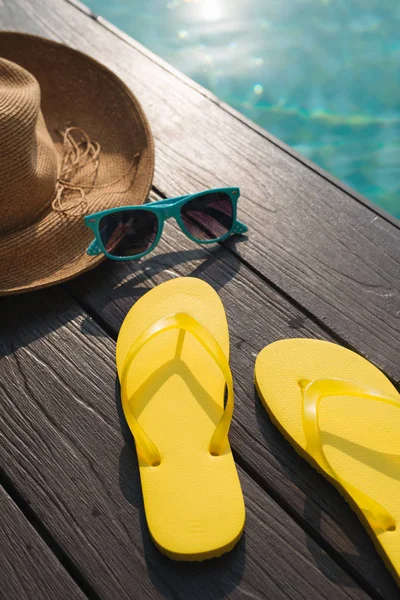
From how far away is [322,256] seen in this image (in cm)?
109

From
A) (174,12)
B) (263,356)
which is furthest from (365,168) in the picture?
(263,356)

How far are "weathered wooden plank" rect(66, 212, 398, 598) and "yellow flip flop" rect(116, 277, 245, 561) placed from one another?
0.11ft

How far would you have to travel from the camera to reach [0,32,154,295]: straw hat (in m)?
0.97

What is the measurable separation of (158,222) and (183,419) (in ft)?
1.27

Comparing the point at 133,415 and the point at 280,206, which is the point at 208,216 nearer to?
the point at 280,206

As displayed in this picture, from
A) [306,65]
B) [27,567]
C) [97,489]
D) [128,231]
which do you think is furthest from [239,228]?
[306,65]

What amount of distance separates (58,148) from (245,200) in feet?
1.25

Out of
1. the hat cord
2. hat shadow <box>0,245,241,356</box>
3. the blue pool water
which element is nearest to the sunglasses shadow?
hat shadow <box>0,245,241,356</box>

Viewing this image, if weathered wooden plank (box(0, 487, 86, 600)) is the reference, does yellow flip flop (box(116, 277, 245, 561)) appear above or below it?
above

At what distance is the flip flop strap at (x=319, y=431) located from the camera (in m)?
0.72

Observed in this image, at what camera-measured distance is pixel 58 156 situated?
1149 mm

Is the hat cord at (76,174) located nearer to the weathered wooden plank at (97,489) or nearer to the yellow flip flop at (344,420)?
the weathered wooden plank at (97,489)

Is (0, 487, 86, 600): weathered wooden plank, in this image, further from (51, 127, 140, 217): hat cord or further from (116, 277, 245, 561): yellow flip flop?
(51, 127, 140, 217): hat cord

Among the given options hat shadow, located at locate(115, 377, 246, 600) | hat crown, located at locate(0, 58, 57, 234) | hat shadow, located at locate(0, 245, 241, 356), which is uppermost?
hat crown, located at locate(0, 58, 57, 234)
